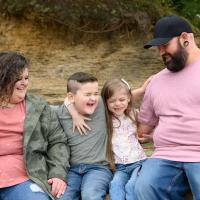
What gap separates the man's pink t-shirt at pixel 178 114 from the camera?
366cm

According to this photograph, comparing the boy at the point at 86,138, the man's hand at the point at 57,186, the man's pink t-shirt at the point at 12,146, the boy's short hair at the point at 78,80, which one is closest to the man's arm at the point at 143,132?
the boy at the point at 86,138

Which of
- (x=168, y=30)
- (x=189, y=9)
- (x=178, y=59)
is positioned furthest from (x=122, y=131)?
(x=189, y=9)

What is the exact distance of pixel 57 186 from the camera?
145 inches

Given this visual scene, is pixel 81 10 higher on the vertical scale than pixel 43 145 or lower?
higher

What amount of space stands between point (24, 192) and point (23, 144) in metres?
0.35

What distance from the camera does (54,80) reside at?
25.8ft

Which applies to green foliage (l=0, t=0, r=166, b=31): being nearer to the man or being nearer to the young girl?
the young girl

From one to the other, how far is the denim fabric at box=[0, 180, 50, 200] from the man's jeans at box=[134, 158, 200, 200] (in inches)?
25.9

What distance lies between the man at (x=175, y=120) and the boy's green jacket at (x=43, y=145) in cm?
62

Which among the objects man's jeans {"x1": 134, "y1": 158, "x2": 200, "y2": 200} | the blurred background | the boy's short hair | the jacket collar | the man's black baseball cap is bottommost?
man's jeans {"x1": 134, "y1": 158, "x2": 200, "y2": 200}

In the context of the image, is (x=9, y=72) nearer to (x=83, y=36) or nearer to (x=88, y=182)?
(x=88, y=182)

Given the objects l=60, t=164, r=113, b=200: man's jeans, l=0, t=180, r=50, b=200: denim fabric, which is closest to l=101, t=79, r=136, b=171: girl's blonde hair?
l=60, t=164, r=113, b=200: man's jeans

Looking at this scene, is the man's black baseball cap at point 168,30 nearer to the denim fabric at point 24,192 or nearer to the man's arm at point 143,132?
the man's arm at point 143,132

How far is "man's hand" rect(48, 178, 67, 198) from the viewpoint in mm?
3666
